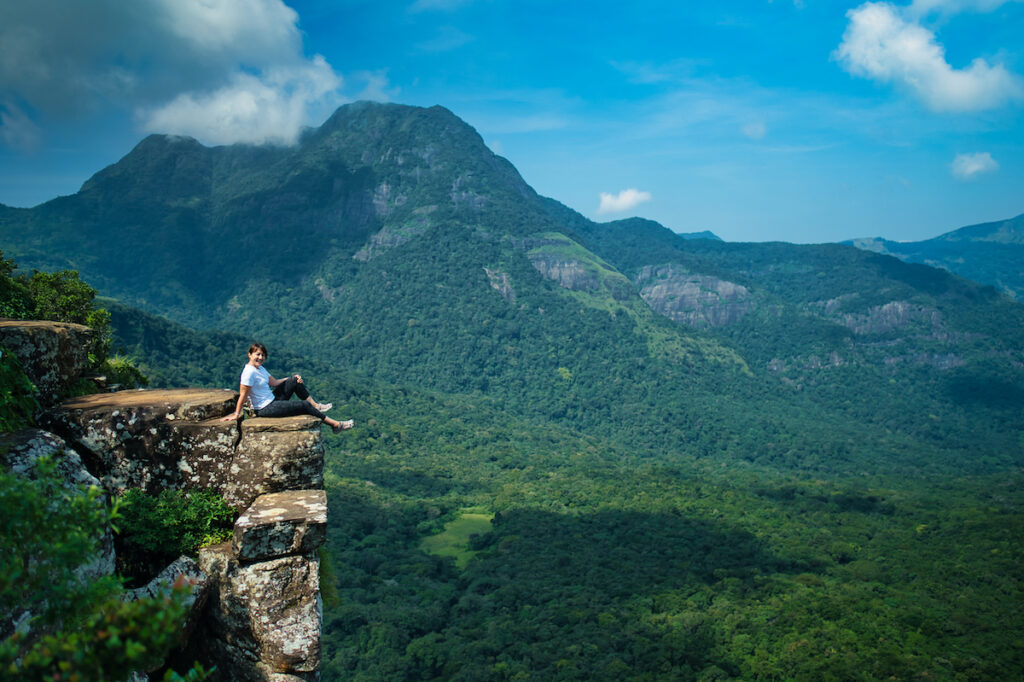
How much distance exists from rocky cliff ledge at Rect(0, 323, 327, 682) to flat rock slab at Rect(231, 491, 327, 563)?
1 centimetres

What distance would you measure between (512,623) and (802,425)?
128600 millimetres

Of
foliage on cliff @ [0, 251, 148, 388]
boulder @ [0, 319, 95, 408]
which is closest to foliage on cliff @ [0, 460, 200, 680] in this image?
boulder @ [0, 319, 95, 408]

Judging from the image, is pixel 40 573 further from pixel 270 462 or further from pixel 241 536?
pixel 270 462

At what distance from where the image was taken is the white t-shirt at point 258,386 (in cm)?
929

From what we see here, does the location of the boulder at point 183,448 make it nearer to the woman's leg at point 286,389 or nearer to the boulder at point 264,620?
the boulder at point 264,620

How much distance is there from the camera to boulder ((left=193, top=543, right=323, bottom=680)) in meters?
7.40

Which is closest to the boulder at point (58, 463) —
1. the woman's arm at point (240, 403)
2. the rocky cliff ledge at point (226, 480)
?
the rocky cliff ledge at point (226, 480)

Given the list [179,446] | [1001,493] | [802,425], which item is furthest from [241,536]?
[802,425]

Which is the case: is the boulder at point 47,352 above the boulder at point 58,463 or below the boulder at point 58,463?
above

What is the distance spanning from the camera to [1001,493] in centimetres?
8656

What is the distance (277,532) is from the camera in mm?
7461

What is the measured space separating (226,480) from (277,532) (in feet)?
4.96

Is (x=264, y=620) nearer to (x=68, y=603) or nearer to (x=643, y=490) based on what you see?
(x=68, y=603)

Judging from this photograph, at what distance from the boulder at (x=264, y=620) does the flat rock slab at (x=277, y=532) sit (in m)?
0.16
